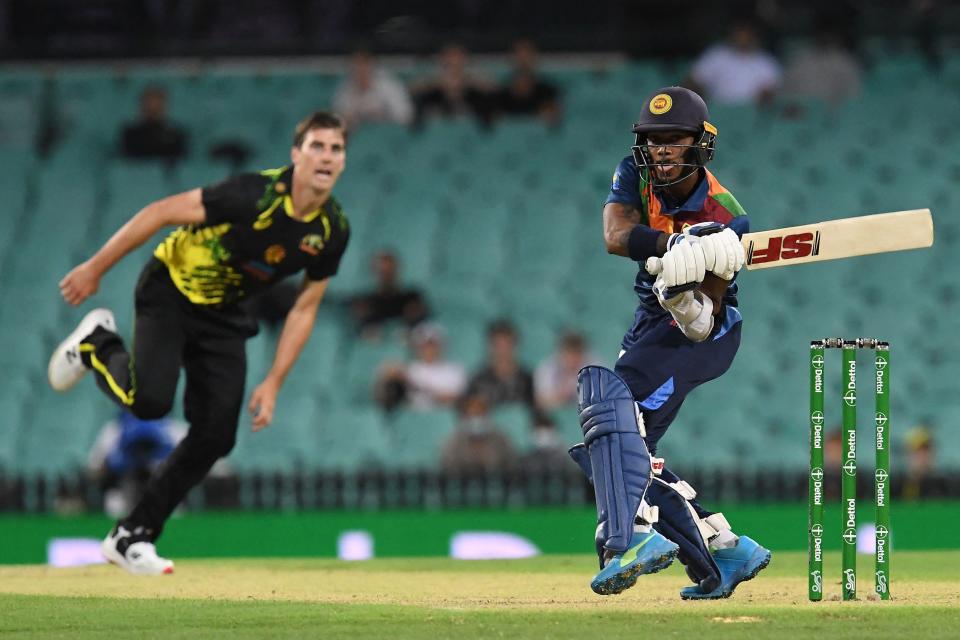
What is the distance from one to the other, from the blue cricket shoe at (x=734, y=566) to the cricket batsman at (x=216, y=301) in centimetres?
227

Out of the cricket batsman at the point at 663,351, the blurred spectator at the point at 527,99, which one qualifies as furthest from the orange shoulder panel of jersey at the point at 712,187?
the blurred spectator at the point at 527,99

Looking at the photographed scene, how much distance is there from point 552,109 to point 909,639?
9.59 metres

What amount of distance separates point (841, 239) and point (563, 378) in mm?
5915

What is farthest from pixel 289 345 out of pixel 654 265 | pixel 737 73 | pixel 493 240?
pixel 737 73

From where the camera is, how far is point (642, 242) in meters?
5.64

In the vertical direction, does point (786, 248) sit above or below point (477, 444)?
above

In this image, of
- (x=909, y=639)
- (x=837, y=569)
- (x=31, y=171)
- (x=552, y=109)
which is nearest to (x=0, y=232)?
(x=31, y=171)

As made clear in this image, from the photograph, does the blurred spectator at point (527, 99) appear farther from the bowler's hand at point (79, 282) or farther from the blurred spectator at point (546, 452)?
the bowler's hand at point (79, 282)

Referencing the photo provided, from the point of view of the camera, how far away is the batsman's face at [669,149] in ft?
18.9

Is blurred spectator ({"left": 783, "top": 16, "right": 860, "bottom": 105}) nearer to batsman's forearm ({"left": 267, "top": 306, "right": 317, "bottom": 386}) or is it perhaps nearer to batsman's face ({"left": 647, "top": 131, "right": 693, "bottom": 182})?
batsman's forearm ({"left": 267, "top": 306, "right": 317, "bottom": 386})

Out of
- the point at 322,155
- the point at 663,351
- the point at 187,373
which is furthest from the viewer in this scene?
the point at 187,373

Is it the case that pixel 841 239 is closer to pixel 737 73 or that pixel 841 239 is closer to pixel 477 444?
pixel 477 444

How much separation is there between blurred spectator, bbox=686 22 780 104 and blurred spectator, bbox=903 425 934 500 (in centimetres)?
361

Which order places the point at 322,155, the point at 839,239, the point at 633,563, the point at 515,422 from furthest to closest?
the point at 515,422, the point at 322,155, the point at 839,239, the point at 633,563
